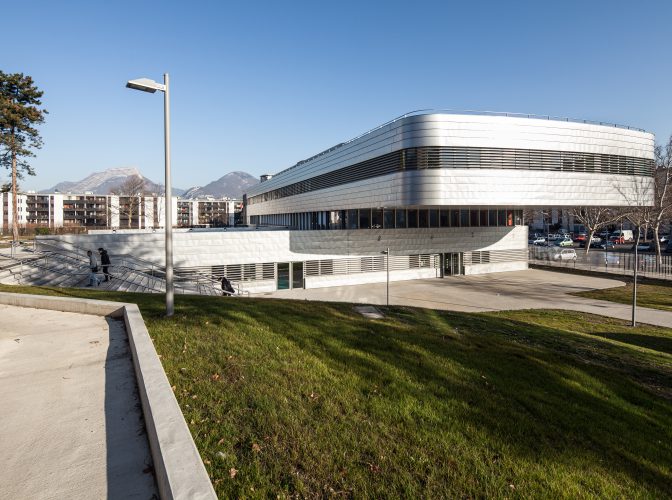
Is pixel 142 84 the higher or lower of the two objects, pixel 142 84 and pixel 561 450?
the higher

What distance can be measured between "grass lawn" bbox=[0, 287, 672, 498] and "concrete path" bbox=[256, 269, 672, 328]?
13.8 metres

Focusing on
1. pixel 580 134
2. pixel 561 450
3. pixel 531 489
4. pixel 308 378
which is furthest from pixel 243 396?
pixel 580 134

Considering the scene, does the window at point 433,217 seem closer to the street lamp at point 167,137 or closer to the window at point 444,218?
the window at point 444,218

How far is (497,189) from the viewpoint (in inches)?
A: 1057

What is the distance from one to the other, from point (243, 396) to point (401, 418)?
2.18 m

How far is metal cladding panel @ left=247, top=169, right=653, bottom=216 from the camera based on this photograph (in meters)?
26.2

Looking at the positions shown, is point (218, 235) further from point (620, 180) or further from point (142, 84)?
point (620, 180)

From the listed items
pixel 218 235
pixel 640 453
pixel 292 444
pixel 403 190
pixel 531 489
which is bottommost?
pixel 640 453

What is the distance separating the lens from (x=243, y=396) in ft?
17.2

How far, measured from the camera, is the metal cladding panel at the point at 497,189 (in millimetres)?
26188

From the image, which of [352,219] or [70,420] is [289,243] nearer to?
[352,219]

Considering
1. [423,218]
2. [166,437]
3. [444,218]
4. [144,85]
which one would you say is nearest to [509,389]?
[166,437]

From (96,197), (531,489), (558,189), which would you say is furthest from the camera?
(96,197)

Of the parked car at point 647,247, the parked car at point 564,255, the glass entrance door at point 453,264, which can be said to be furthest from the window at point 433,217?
the parked car at point 647,247
